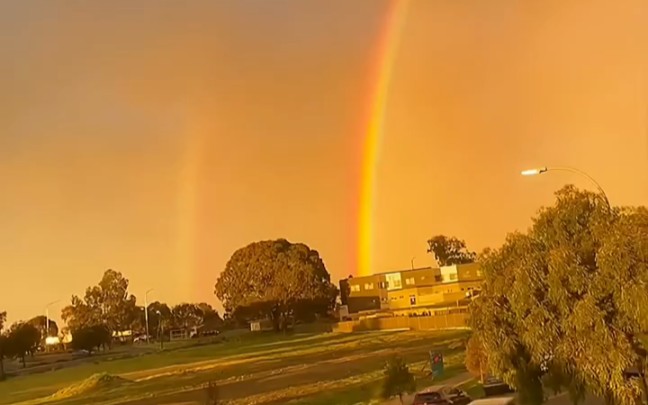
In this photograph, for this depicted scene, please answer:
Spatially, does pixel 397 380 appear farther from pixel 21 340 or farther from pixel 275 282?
pixel 275 282

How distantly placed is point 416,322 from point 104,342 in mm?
38247

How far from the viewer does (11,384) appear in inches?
2286

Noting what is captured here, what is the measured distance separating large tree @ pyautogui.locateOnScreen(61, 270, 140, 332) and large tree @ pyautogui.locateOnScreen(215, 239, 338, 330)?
22488 mm

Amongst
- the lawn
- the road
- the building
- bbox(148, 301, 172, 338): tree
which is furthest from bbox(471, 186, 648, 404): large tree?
bbox(148, 301, 172, 338): tree

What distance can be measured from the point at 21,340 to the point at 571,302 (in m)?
75.5

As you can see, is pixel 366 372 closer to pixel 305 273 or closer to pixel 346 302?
pixel 305 273

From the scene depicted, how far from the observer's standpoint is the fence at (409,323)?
72750mm

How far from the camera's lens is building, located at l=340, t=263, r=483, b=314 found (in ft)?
388

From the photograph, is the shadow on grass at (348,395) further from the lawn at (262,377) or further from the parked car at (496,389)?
the parked car at (496,389)

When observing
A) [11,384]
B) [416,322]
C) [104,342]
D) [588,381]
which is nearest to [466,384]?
[588,381]

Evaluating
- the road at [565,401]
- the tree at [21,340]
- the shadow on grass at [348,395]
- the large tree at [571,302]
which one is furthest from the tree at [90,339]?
the large tree at [571,302]

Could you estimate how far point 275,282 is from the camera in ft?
338

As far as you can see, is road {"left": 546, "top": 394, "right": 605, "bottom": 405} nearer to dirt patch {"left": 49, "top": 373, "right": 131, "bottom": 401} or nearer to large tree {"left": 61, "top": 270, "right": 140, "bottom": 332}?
dirt patch {"left": 49, "top": 373, "right": 131, "bottom": 401}

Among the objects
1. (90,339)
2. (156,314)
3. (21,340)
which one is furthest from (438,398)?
(156,314)
